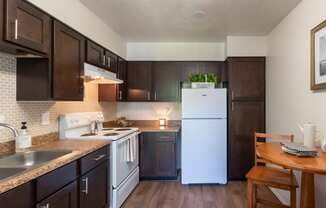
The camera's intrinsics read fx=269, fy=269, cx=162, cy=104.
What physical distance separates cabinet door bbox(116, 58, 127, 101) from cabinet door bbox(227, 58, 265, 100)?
5.67 ft

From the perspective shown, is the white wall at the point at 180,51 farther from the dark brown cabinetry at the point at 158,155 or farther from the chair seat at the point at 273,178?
the chair seat at the point at 273,178

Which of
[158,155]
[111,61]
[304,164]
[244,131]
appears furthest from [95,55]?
[244,131]

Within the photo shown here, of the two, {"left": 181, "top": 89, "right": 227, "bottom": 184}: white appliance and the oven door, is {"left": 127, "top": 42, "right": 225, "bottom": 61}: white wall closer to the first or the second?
{"left": 181, "top": 89, "right": 227, "bottom": 184}: white appliance

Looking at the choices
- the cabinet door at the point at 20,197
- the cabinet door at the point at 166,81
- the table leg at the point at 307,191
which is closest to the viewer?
the cabinet door at the point at 20,197

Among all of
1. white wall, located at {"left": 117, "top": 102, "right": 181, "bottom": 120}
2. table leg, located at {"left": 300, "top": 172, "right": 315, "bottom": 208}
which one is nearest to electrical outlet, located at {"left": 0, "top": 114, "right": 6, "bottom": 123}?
table leg, located at {"left": 300, "top": 172, "right": 315, "bottom": 208}

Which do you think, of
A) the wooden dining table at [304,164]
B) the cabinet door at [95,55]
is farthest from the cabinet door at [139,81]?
the wooden dining table at [304,164]

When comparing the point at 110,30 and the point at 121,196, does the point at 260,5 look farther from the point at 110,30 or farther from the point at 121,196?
the point at 121,196

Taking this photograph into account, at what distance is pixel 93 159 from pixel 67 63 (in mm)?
916

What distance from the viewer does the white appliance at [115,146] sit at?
3.02 metres

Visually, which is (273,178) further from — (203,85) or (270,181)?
(203,85)

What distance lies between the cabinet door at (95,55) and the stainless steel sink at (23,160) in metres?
1.12

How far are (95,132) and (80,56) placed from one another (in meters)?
Result: 1.19

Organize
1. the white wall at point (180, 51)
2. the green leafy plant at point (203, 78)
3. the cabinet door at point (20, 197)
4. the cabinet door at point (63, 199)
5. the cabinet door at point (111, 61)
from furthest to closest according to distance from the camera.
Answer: the white wall at point (180, 51), the green leafy plant at point (203, 78), the cabinet door at point (111, 61), the cabinet door at point (63, 199), the cabinet door at point (20, 197)

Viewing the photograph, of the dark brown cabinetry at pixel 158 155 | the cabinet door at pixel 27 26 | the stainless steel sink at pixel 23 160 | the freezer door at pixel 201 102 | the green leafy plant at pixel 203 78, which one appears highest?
the cabinet door at pixel 27 26
